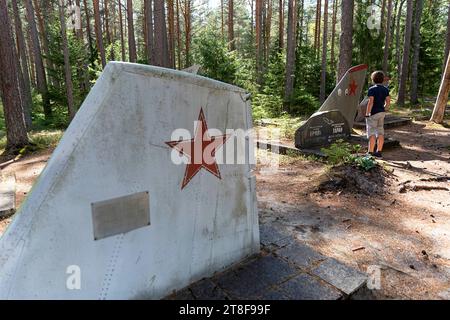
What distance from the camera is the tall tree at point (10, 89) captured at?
8555mm

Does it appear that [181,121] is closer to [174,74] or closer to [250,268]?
[174,74]

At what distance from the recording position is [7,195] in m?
5.34

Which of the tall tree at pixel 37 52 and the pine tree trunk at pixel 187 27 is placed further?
the pine tree trunk at pixel 187 27

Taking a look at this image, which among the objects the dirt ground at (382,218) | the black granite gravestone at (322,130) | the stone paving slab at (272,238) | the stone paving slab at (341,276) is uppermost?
the black granite gravestone at (322,130)

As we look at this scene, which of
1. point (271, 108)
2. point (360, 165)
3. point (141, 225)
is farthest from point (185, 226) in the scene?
point (271, 108)

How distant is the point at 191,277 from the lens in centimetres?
237

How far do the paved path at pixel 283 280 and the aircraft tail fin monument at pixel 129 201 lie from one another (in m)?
0.13

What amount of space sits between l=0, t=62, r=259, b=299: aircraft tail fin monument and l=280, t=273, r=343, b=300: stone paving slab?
1.78 feet

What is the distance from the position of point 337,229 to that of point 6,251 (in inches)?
140

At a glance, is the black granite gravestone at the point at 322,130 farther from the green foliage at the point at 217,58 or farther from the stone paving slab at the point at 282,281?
the green foliage at the point at 217,58

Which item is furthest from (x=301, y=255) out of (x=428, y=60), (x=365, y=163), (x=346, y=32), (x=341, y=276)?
(x=428, y=60)

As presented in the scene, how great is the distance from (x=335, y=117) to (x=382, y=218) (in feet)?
14.3

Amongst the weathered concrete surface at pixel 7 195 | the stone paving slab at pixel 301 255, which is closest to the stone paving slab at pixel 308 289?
the stone paving slab at pixel 301 255

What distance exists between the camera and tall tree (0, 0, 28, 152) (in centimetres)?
855
